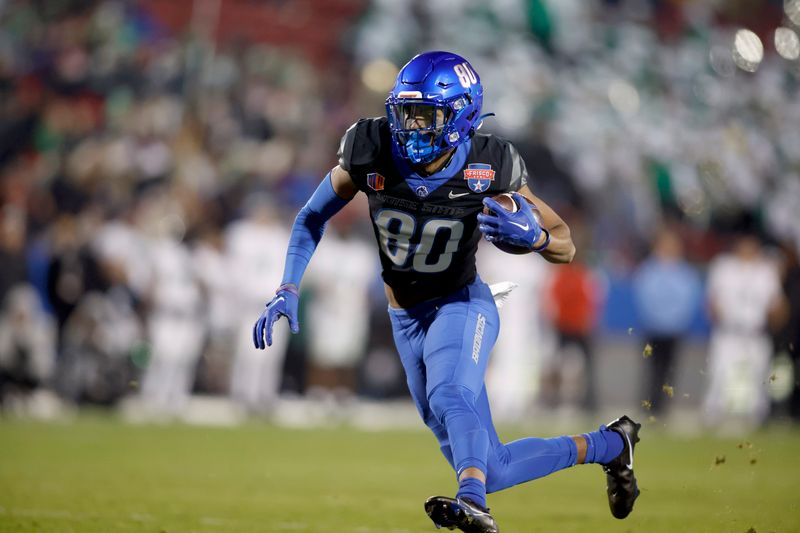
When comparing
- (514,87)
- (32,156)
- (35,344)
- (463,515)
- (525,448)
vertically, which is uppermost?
(514,87)

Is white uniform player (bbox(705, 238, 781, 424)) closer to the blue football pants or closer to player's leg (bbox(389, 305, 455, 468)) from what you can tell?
the blue football pants

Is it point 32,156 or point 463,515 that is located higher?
point 32,156

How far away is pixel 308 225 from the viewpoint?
5.05 meters

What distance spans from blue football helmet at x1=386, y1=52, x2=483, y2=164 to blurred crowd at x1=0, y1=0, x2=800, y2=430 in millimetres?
5154

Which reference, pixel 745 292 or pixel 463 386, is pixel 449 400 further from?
pixel 745 292

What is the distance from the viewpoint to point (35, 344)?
10867 millimetres

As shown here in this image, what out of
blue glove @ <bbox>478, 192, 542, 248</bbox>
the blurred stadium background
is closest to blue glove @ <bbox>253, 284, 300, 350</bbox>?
blue glove @ <bbox>478, 192, 542, 248</bbox>

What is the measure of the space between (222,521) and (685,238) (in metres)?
10.6

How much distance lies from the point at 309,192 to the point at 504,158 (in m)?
8.41

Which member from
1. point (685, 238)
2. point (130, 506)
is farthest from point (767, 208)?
point (130, 506)

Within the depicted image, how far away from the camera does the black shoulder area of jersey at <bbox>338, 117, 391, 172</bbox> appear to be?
483 cm

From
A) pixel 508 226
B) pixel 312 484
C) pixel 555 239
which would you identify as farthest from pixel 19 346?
pixel 508 226

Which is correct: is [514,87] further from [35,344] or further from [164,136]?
[35,344]

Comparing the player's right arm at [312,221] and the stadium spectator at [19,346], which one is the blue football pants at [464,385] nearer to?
the player's right arm at [312,221]
